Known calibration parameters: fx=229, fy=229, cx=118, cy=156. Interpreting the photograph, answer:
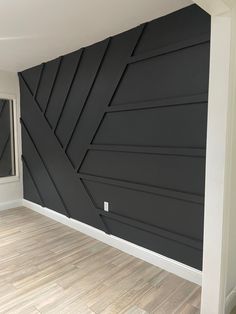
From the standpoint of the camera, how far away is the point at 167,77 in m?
2.18

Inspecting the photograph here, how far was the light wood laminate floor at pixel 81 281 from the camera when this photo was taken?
1844mm

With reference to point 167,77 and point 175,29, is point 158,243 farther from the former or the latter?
point 175,29

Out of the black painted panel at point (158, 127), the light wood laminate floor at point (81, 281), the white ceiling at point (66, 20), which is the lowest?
the light wood laminate floor at point (81, 281)

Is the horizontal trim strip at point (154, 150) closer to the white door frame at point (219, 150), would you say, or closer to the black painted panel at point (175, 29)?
the white door frame at point (219, 150)

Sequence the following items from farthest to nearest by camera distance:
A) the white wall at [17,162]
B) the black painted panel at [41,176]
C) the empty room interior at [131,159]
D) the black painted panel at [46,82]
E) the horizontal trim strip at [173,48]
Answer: the white wall at [17,162]
the black painted panel at [41,176]
the black painted panel at [46,82]
the horizontal trim strip at [173,48]
the empty room interior at [131,159]

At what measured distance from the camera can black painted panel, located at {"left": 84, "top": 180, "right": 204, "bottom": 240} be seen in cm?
210

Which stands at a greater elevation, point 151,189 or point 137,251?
point 151,189

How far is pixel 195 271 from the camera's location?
2105 mm

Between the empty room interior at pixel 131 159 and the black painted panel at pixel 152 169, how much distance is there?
12mm

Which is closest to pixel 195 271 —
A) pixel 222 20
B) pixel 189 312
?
pixel 189 312

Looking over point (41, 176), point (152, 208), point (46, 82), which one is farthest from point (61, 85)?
point (152, 208)

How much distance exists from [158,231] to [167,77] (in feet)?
5.00

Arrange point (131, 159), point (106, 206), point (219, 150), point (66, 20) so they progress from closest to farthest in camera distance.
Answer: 1. point (219, 150)
2. point (66, 20)
3. point (131, 159)
4. point (106, 206)

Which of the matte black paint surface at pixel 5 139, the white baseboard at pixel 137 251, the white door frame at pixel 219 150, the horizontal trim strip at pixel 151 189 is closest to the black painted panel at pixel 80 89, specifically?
the horizontal trim strip at pixel 151 189
